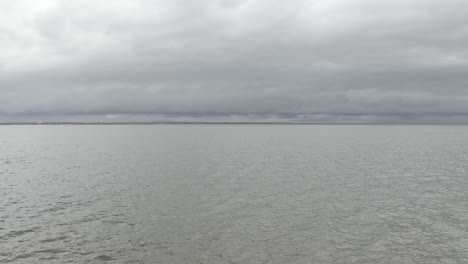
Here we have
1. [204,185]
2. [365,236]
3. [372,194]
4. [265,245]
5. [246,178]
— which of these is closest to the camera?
[265,245]

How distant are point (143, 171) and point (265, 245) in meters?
42.7

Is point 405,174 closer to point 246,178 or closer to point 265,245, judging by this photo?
point 246,178

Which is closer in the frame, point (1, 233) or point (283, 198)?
point (1, 233)

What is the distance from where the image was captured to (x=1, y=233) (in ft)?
96.0

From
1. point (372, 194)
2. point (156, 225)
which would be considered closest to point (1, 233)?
point (156, 225)

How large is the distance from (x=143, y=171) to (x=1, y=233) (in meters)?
35.8

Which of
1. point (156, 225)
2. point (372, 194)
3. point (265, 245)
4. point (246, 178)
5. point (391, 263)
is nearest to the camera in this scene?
point (391, 263)

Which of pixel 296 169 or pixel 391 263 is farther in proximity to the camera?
pixel 296 169

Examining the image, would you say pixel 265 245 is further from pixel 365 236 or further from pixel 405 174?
pixel 405 174

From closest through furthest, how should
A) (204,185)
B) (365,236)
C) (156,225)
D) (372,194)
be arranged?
(365,236)
(156,225)
(372,194)
(204,185)

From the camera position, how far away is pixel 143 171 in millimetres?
64938

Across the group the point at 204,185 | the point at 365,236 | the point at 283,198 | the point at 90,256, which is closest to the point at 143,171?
the point at 204,185

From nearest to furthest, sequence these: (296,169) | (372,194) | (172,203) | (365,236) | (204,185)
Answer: (365,236), (172,203), (372,194), (204,185), (296,169)

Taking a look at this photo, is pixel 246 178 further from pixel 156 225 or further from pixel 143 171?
pixel 156 225
